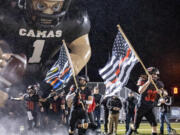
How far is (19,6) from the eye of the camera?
15.6ft

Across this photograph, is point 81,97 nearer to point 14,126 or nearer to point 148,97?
point 148,97

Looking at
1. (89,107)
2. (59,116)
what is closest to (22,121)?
(59,116)

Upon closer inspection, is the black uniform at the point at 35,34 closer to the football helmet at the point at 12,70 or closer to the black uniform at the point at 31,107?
the black uniform at the point at 31,107

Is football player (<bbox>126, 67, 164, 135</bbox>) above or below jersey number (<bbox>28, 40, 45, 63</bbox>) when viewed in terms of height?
below

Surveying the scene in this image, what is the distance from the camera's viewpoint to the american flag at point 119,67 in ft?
17.0

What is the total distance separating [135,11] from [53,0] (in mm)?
3575

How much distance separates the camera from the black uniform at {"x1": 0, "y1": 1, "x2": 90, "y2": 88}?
481cm

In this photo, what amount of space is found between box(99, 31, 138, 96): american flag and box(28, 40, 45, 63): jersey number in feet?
3.62

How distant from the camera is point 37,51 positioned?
532 centimetres

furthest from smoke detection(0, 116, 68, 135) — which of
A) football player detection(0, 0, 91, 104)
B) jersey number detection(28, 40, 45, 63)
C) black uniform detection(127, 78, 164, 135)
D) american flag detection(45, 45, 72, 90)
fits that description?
black uniform detection(127, 78, 164, 135)

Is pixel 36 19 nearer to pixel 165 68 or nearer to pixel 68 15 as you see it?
pixel 68 15

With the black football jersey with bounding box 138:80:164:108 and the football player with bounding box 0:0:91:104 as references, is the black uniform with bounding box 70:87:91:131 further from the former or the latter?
the black football jersey with bounding box 138:80:164:108

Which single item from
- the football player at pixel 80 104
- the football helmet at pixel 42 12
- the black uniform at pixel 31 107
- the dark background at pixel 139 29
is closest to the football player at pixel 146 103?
the football player at pixel 80 104

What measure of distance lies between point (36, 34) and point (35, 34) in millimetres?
15
